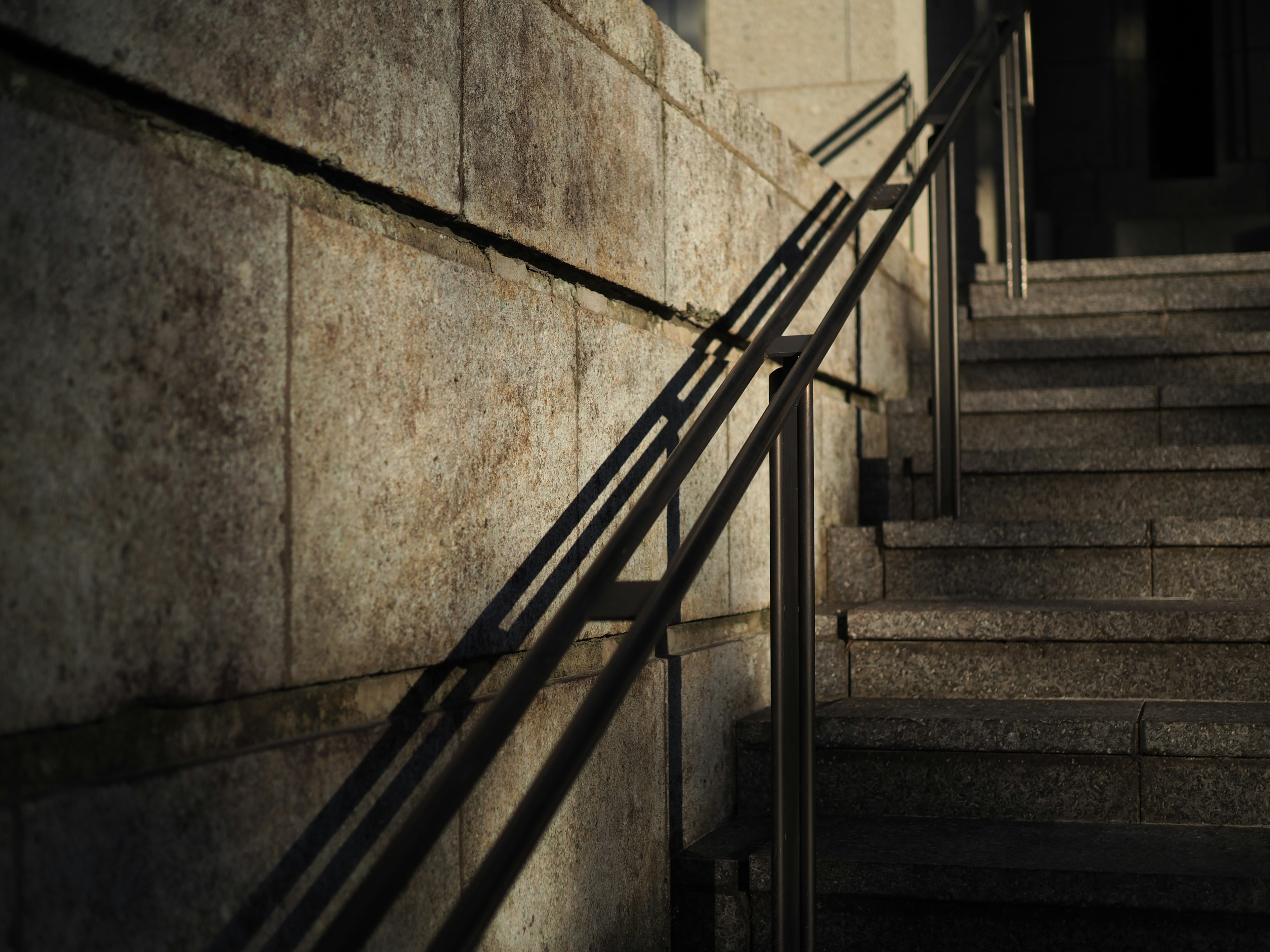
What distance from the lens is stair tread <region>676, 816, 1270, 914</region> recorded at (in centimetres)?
185

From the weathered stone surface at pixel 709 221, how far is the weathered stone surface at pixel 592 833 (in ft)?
2.38

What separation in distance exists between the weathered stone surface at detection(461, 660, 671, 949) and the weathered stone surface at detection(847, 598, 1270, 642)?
718 millimetres

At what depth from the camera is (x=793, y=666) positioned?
175 cm

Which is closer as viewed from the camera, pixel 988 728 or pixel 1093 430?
pixel 988 728

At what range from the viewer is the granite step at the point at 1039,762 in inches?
84.7

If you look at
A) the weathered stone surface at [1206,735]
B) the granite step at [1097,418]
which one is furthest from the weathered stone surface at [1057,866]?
the granite step at [1097,418]

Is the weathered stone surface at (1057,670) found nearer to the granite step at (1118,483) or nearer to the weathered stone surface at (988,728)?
the weathered stone surface at (988,728)

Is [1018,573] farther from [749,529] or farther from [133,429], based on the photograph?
[133,429]

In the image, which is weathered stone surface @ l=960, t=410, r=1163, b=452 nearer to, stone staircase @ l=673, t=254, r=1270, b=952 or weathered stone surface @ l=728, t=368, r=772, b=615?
stone staircase @ l=673, t=254, r=1270, b=952

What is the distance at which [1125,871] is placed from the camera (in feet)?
6.12

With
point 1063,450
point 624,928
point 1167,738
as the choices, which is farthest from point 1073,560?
point 624,928

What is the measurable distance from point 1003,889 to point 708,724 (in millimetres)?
613

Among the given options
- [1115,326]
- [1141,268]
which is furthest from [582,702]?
[1141,268]

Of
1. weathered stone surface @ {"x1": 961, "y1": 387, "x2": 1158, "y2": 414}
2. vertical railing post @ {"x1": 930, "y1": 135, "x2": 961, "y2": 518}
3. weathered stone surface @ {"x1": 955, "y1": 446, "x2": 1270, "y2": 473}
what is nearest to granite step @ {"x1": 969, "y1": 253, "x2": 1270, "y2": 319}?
weathered stone surface @ {"x1": 961, "y1": 387, "x2": 1158, "y2": 414}
